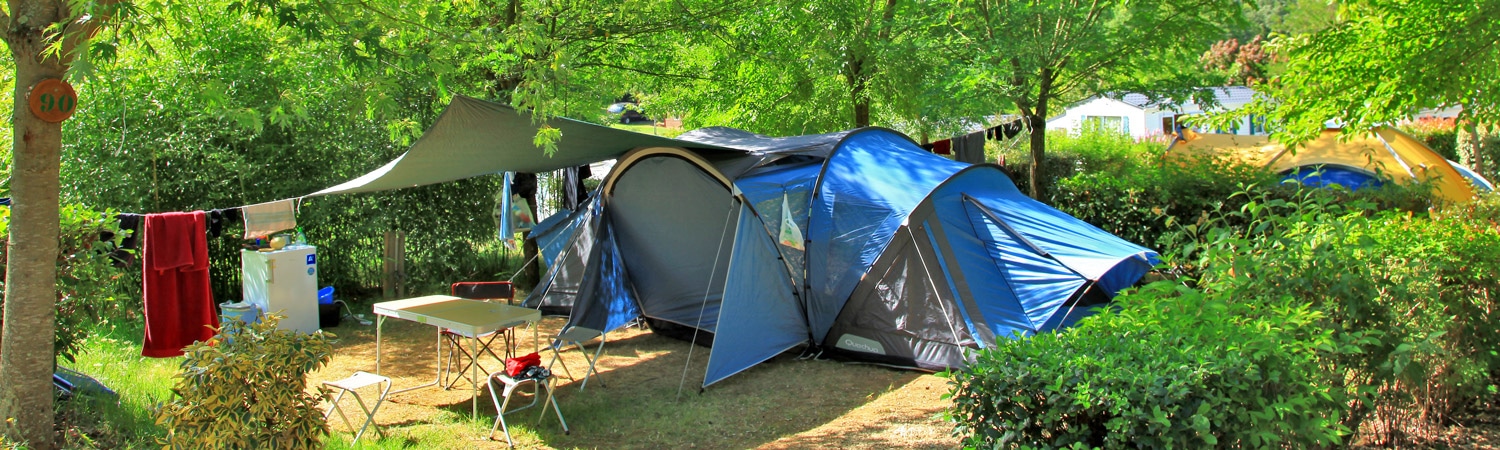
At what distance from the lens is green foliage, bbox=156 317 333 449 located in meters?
3.59

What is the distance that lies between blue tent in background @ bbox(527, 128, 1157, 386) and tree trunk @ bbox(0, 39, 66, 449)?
3.34m

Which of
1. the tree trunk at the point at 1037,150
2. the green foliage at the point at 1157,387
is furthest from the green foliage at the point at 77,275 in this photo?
the tree trunk at the point at 1037,150

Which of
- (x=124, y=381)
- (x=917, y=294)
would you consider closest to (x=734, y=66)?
(x=917, y=294)

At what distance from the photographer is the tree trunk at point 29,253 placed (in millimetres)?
3975

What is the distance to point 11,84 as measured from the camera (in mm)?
7418

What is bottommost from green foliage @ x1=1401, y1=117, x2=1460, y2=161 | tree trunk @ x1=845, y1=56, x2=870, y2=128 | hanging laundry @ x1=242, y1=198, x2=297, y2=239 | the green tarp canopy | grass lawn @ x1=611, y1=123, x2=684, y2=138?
hanging laundry @ x1=242, y1=198, x2=297, y2=239

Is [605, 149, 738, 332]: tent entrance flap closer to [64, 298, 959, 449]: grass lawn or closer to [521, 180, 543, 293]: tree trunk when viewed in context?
[64, 298, 959, 449]: grass lawn

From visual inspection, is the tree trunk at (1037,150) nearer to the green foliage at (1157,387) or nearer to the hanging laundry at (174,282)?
the green foliage at (1157,387)

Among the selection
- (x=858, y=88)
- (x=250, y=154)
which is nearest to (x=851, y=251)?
(x=858, y=88)

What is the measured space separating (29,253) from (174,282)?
2672 mm

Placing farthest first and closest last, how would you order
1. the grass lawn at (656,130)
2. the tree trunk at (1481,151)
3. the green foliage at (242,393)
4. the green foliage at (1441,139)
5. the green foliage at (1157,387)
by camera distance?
the green foliage at (1441,139) → the tree trunk at (1481,151) → the grass lawn at (656,130) → the green foliage at (242,393) → the green foliage at (1157,387)

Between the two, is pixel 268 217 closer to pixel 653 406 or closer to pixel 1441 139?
pixel 653 406

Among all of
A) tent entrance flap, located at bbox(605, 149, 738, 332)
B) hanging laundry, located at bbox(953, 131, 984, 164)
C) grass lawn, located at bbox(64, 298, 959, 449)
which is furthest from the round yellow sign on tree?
hanging laundry, located at bbox(953, 131, 984, 164)

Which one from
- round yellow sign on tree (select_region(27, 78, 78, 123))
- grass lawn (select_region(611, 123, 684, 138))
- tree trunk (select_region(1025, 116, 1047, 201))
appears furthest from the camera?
grass lawn (select_region(611, 123, 684, 138))
